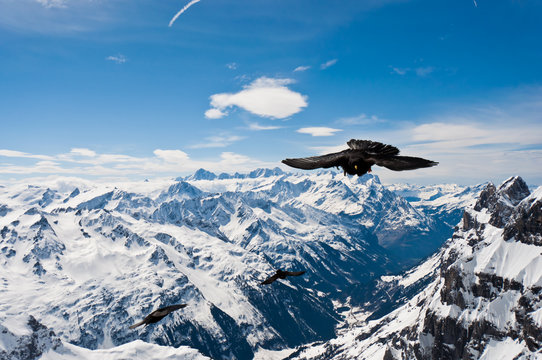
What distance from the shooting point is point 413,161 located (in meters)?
6.71

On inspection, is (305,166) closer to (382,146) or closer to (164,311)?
(382,146)

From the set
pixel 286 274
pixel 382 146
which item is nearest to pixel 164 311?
pixel 286 274

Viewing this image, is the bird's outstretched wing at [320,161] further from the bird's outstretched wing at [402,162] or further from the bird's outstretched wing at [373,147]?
the bird's outstretched wing at [402,162]

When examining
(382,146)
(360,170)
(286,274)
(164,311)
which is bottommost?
(164,311)

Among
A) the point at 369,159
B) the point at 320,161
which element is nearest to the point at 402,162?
the point at 369,159

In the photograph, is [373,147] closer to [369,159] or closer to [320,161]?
[369,159]

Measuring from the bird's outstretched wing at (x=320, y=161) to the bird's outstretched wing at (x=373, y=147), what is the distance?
34cm

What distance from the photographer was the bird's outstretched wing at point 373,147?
689 cm

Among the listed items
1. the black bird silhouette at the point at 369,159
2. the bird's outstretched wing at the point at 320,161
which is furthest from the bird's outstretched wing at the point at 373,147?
the bird's outstretched wing at the point at 320,161

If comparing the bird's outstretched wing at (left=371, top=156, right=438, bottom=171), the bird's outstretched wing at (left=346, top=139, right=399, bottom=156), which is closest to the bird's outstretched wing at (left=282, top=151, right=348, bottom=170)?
the bird's outstretched wing at (left=346, top=139, right=399, bottom=156)

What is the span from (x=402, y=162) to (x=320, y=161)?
164 centimetres

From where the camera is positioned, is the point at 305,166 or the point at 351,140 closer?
the point at 351,140

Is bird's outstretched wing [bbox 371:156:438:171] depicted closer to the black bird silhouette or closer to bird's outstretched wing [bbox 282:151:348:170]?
the black bird silhouette

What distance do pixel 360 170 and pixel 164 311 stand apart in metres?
6.37
